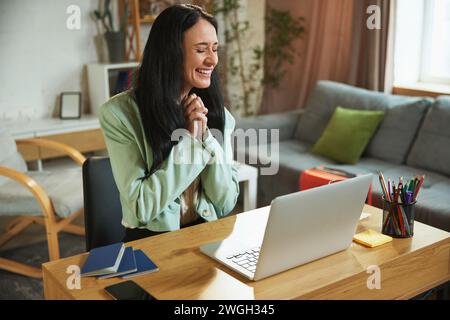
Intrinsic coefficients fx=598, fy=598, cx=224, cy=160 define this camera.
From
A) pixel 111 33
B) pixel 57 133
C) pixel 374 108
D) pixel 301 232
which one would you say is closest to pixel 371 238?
pixel 301 232

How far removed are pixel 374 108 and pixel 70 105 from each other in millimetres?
2017

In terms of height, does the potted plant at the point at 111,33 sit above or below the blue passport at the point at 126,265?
above

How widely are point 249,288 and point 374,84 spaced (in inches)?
114

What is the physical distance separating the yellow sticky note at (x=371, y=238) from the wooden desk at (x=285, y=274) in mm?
18

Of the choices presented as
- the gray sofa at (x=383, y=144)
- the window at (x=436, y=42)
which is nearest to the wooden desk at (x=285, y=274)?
the gray sofa at (x=383, y=144)

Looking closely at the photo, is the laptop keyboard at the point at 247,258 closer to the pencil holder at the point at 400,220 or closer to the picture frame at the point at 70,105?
the pencil holder at the point at 400,220

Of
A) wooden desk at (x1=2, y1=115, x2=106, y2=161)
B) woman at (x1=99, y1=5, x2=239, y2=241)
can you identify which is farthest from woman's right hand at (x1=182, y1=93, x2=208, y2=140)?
wooden desk at (x1=2, y1=115, x2=106, y2=161)

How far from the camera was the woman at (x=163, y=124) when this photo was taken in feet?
5.46

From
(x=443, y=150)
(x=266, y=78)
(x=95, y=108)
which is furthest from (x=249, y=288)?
(x=266, y=78)

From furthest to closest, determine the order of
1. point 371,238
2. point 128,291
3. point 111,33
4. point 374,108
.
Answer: point 111,33
point 374,108
point 371,238
point 128,291

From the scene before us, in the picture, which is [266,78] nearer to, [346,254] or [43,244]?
[43,244]

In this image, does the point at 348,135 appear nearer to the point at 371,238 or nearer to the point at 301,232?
the point at 371,238

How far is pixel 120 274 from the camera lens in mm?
1403

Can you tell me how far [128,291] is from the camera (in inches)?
51.9
